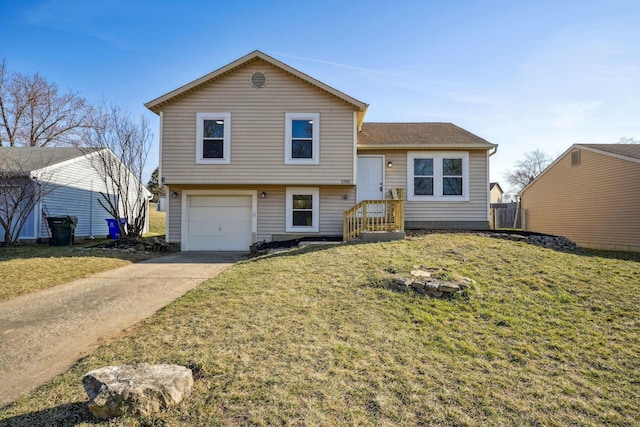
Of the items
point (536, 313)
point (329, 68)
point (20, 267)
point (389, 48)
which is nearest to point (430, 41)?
point (389, 48)

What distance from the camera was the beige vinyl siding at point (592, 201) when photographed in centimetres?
1272

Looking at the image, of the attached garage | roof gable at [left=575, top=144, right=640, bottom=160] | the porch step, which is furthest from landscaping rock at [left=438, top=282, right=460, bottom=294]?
roof gable at [left=575, top=144, right=640, bottom=160]

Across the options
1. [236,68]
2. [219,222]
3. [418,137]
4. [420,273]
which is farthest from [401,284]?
[236,68]

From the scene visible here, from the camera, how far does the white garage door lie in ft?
40.1

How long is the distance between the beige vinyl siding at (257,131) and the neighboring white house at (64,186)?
4360 millimetres

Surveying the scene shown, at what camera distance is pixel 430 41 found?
32.4ft

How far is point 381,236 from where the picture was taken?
382 inches

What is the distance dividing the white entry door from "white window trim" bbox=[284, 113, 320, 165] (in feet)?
6.43

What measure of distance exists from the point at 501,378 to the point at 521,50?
9222 mm

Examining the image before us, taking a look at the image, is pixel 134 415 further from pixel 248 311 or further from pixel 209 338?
pixel 248 311

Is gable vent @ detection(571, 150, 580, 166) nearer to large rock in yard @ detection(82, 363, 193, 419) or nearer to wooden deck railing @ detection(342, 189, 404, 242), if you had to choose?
wooden deck railing @ detection(342, 189, 404, 242)

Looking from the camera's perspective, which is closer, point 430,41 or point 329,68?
point 430,41

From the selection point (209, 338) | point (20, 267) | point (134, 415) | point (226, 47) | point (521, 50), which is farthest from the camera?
point (226, 47)

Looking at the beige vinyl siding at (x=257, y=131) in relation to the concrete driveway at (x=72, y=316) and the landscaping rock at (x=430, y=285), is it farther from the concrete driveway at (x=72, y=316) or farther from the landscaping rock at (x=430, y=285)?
the landscaping rock at (x=430, y=285)
